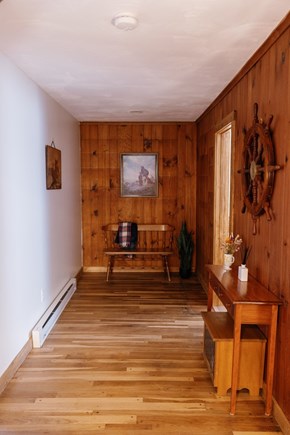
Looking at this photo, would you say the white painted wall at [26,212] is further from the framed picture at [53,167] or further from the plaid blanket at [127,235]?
the plaid blanket at [127,235]

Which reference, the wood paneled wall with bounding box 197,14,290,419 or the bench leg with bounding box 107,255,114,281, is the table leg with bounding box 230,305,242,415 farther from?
the bench leg with bounding box 107,255,114,281

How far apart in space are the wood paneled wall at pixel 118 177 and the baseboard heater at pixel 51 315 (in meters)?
1.33

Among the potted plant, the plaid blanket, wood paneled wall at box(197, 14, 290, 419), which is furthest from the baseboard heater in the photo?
wood paneled wall at box(197, 14, 290, 419)

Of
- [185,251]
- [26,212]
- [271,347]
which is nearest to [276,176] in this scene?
[271,347]

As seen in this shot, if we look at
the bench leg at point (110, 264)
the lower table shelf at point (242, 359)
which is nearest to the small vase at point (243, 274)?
the lower table shelf at point (242, 359)

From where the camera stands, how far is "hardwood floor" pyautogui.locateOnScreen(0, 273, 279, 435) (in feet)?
6.79

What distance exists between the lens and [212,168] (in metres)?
4.18

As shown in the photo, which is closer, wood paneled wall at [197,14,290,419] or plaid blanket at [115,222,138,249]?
wood paneled wall at [197,14,290,419]

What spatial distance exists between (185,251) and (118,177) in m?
1.52

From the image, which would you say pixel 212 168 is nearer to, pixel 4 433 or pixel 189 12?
pixel 189 12

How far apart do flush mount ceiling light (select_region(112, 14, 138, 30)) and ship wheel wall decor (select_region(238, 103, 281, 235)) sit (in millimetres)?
997

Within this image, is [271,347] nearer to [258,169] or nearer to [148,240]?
[258,169]

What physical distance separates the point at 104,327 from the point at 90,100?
2409 mm

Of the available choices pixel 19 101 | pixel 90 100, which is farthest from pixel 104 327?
pixel 90 100
